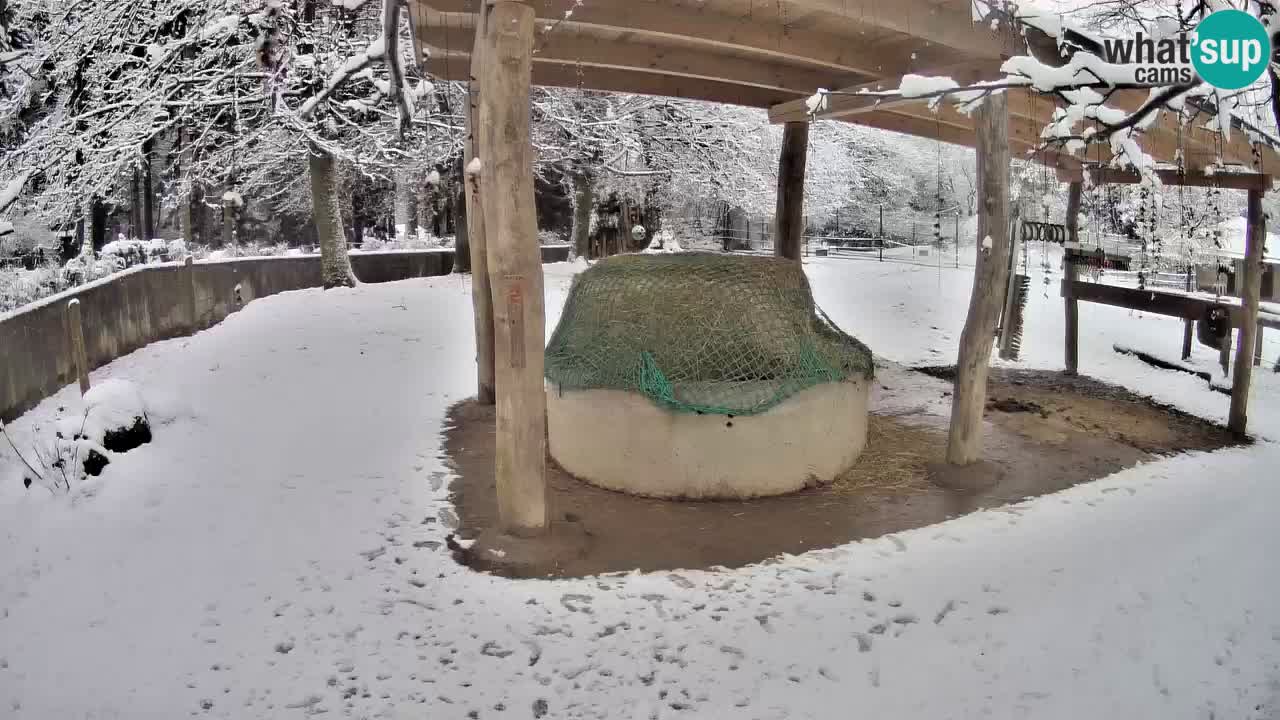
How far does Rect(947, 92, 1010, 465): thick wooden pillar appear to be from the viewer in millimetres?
5961

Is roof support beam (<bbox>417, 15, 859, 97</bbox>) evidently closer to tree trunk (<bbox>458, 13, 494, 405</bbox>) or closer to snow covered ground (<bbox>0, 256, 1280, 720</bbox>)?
tree trunk (<bbox>458, 13, 494, 405</bbox>)

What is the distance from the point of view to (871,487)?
6.02 m

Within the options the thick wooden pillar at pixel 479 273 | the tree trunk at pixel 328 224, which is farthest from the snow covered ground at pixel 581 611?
the tree trunk at pixel 328 224

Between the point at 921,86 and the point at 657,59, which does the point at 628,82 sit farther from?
the point at 921,86

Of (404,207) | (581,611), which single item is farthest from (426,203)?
(581,611)

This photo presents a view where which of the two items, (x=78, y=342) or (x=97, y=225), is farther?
(x=97, y=225)

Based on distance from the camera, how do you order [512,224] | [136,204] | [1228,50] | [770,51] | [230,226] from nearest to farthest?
[1228,50] → [512,224] → [770,51] → [136,204] → [230,226]

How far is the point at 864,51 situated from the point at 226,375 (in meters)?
7.11

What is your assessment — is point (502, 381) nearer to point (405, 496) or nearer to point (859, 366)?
point (405, 496)

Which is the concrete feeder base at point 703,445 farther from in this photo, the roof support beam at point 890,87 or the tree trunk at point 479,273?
the roof support beam at point 890,87

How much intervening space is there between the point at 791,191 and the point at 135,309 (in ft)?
27.0

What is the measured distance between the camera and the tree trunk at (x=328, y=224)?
14898 millimetres

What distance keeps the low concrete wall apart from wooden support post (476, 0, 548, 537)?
16.2 ft

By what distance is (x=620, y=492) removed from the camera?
5836 millimetres
